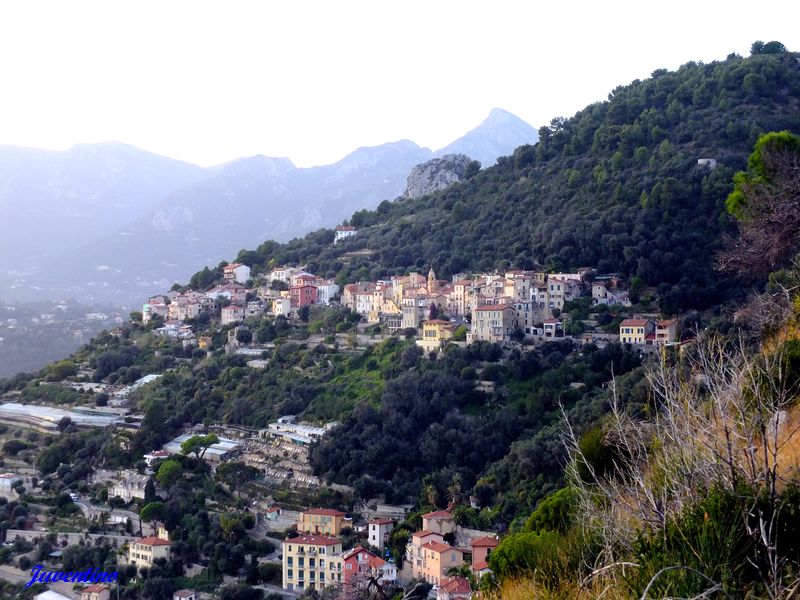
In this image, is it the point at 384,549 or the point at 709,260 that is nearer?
the point at 384,549

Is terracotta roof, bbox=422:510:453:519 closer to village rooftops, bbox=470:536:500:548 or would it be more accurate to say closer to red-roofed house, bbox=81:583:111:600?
village rooftops, bbox=470:536:500:548

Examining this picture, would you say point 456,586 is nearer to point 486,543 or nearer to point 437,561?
point 486,543

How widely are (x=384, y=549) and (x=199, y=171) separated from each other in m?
136

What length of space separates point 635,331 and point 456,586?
1270 cm

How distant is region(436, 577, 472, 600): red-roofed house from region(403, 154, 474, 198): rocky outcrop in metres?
37.1

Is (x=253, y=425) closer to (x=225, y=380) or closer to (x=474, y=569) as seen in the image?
(x=225, y=380)

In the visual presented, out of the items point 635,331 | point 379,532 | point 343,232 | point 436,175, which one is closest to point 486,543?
point 379,532

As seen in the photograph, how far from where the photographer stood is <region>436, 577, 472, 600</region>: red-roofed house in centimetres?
1315

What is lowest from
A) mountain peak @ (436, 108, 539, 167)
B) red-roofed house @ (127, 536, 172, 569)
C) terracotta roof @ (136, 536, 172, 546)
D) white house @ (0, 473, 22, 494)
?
red-roofed house @ (127, 536, 172, 569)

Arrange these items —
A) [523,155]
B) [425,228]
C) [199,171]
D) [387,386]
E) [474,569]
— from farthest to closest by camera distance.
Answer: [199,171] < [523,155] < [425,228] < [387,386] < [474,569]

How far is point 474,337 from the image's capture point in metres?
27.3

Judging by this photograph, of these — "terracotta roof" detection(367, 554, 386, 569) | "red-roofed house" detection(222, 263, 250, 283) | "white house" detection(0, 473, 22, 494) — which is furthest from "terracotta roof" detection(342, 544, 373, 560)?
"red-roofed house" detection(222, 263, 250, 283)

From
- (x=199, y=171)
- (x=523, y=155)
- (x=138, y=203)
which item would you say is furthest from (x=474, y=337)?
(x=199, y=171)

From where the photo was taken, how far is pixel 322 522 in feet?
64.3
